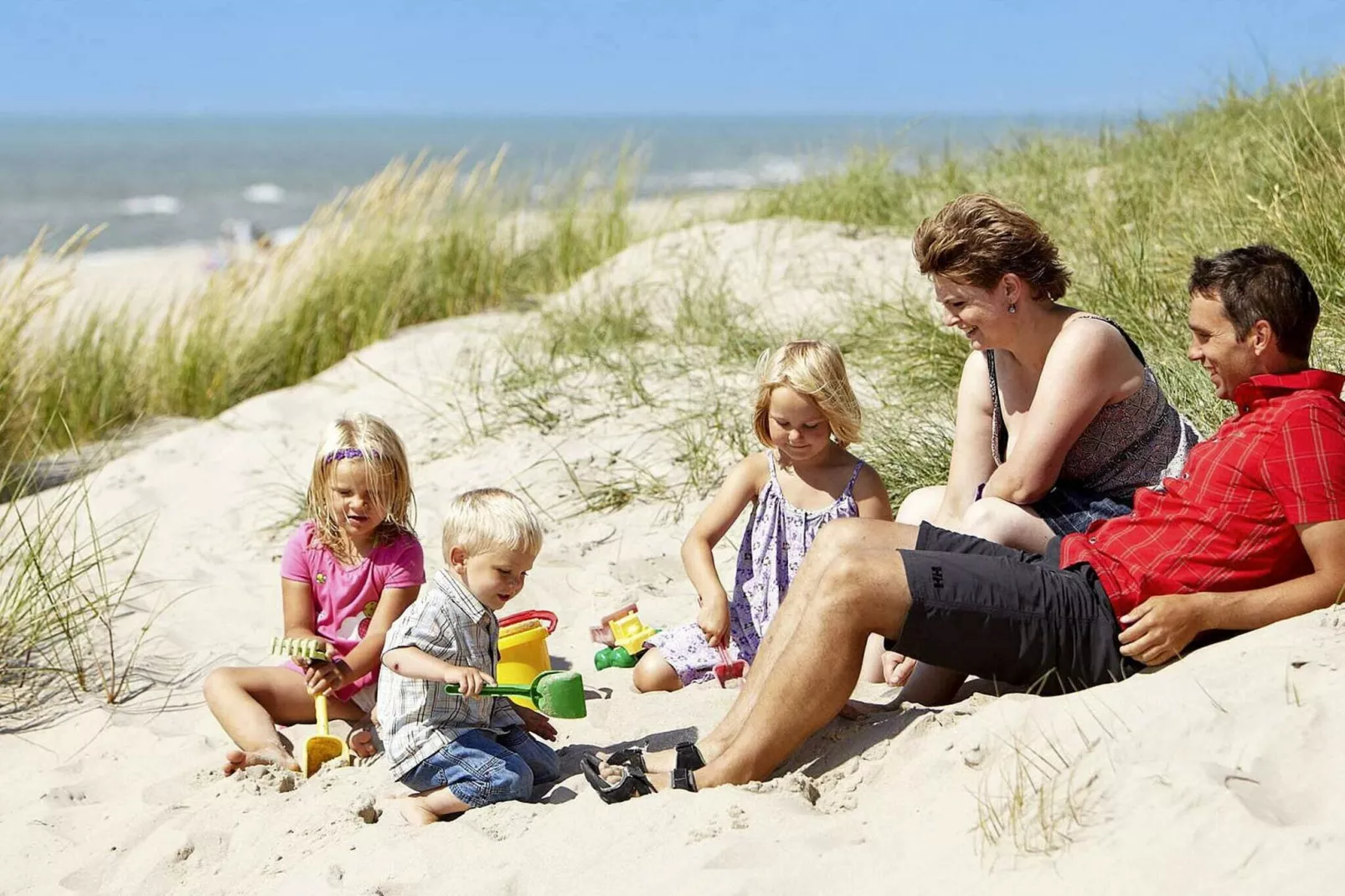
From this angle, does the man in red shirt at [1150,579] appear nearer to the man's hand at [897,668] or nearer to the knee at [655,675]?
the man's hand at [897,668]

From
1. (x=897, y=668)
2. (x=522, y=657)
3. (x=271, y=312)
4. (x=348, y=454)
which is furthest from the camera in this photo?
(x=271, y=312)

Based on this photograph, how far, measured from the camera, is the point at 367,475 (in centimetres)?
377

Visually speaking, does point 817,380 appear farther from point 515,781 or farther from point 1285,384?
point 515,781

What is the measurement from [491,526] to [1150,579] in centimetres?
145

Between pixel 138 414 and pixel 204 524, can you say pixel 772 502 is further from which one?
pixel 138 414

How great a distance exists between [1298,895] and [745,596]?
1983 mm

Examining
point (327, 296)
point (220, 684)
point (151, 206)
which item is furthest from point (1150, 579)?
point (151, 206)

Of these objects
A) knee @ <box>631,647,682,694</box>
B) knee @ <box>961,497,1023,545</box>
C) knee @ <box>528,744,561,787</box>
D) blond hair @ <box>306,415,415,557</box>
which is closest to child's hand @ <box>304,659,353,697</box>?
blond hair @ <box>306,415,415,557</box>

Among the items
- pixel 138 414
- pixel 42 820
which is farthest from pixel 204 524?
pixel 42 820

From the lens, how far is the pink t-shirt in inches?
153

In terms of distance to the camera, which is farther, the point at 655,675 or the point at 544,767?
the point at 655,675

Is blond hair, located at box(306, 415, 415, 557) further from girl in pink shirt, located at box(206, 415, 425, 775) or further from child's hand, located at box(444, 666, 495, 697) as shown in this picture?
child's hand, located at box(444, 666, 495, 697)

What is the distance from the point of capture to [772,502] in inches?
149

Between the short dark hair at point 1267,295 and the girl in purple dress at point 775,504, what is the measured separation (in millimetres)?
1022
